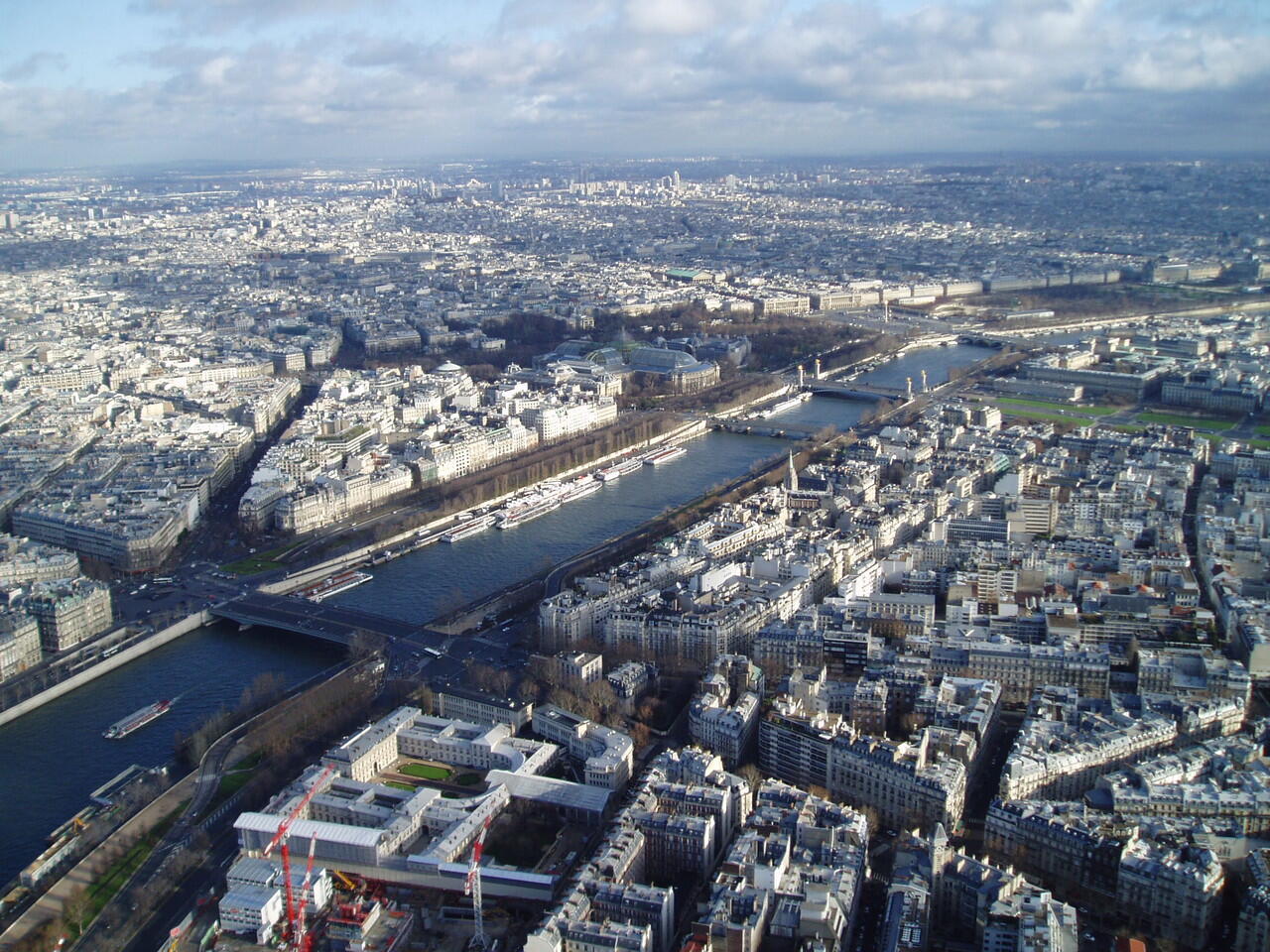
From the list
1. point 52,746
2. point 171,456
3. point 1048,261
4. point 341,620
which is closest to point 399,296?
point 171,456

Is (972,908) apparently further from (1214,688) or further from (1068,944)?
(1214,688)

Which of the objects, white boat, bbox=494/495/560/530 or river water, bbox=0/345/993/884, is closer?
river water, bbox=0/345/993/884

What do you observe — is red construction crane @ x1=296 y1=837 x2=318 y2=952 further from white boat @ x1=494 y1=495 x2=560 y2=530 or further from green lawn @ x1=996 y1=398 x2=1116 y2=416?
green lawn @ x1=996 y1=398 x2=1116 y2=416

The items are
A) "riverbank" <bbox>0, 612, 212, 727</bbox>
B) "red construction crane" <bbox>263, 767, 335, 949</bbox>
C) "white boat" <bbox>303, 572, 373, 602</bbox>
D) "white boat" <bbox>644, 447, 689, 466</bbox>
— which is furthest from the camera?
"white boat" <bbox>644, 447, 689, 466</bbox>

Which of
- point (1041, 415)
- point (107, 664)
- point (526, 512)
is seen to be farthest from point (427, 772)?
point (1041, 415)

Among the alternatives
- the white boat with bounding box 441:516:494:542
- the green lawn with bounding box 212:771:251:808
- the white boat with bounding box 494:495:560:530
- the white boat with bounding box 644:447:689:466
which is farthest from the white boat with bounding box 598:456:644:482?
the green lawn with bounding box 212:771:251:808

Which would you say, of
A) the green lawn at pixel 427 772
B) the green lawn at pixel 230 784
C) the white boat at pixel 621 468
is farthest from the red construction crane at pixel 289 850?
the white boat at pixel 621 468
